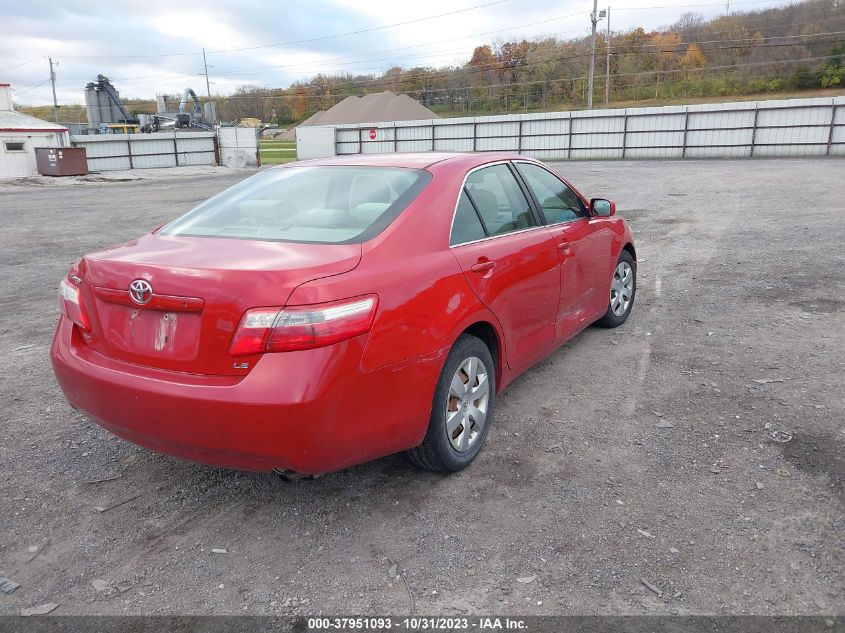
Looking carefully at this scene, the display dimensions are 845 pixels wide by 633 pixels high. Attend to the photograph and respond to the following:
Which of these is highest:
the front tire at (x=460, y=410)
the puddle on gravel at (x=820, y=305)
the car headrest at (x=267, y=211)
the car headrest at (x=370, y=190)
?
the car headrest at (x=370, y=190)

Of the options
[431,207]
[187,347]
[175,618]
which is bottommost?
[175,618]

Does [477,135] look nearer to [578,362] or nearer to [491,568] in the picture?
[578,362]

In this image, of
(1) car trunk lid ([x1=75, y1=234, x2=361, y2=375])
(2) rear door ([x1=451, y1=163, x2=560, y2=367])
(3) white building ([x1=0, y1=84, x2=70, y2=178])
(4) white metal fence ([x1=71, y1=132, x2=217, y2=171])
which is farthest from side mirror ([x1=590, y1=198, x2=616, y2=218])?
(4) white metal fence ([x1=71, y1=132, x2=217, y2=171])

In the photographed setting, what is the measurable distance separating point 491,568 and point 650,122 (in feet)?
116

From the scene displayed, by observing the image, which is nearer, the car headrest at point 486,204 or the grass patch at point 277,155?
the car headrest at point 486,204

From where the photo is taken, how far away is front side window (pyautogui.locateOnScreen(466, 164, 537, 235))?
372 centimetres

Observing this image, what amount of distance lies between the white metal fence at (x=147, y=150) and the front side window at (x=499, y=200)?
34978mm

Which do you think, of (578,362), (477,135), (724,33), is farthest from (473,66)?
(578,362)

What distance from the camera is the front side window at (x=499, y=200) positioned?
12.2 ft

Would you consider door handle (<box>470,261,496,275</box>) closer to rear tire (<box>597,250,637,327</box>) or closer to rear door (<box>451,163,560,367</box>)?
rear door (<box>451,163,560,367</box>)

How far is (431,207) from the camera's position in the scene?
3.31 m

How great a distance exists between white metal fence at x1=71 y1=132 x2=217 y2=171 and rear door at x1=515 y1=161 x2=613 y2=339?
3469 centimetres

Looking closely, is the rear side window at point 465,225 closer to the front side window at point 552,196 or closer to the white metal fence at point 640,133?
the front side window at point 552,196

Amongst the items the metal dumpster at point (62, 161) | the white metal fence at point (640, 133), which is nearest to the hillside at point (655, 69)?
the white metal fence at point (640, 133)
